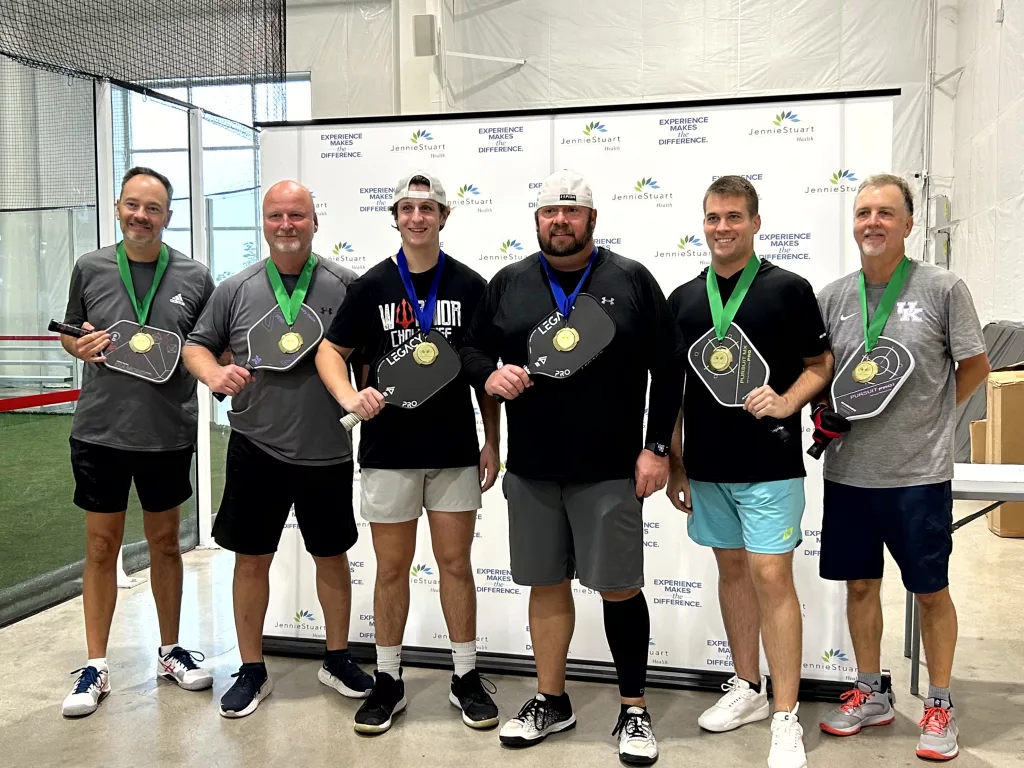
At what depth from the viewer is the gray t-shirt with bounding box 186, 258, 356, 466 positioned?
2.79 m

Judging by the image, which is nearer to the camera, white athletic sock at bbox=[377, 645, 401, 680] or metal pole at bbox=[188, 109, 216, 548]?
white athletic sock at bbox=[377, 645, 401, 680]

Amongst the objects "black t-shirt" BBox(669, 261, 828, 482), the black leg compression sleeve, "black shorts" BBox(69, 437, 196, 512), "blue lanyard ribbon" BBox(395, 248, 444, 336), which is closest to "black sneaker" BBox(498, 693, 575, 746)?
the black leg compression sleeve

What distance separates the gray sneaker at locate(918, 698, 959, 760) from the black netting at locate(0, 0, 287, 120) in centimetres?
523

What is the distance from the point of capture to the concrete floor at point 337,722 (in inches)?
102

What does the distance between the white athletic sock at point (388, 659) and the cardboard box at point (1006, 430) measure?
4.14m

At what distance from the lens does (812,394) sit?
8.25ft

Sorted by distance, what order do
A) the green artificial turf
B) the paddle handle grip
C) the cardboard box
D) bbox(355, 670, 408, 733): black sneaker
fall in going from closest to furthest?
bbox(355, 670, 408, 733): black sneaker
the paddle handle grip
the green artificial turf
the cardboard box

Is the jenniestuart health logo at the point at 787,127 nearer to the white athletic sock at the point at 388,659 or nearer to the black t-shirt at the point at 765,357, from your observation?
the black t-shirt at the point at 765,357

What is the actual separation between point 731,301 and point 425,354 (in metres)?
0.91

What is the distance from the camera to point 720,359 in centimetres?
251

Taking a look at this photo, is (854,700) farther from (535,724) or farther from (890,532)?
(535,724)

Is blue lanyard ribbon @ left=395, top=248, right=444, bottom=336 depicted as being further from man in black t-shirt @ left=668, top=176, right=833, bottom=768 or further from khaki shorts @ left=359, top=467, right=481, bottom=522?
man in black t-shirt @ left=668, top=176, right=833, bottom=768

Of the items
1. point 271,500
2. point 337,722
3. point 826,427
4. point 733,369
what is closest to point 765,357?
point 733,369

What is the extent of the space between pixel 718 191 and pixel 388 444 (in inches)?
48.9
